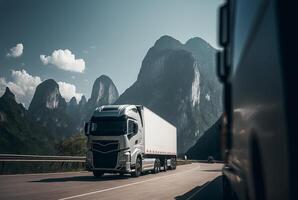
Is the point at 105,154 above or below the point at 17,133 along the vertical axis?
below

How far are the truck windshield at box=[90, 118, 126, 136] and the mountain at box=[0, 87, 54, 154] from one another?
13470 centimetres

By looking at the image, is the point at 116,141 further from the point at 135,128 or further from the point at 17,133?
the point at 17,133

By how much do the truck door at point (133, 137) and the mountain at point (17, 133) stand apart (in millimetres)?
134557

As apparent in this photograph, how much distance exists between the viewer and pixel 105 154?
62.3ft

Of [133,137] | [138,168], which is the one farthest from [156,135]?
[133,137]

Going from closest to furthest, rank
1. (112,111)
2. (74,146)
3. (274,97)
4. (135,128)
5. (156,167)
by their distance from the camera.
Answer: (274,97)
(112,111)
(135,128)
(156,167)
(74,146)

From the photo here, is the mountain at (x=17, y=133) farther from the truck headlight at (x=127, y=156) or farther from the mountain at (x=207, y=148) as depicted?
the truck headlight at (x=127, y=156)

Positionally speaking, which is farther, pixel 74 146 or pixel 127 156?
pixel 74 146

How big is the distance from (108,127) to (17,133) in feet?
489

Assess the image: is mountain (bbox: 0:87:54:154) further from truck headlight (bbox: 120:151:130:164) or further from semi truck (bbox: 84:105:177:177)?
truck headlight (bbox: 120:151:130:164)

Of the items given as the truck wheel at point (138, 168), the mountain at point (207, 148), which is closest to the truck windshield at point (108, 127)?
the truck wheel at point (138, 168)

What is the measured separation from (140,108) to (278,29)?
19863mm

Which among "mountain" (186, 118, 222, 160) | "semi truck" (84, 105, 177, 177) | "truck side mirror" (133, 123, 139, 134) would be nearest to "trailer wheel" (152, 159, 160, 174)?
"semi truck" (84, 105, 177, 177)

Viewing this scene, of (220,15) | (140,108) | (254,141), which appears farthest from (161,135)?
(254,141)
